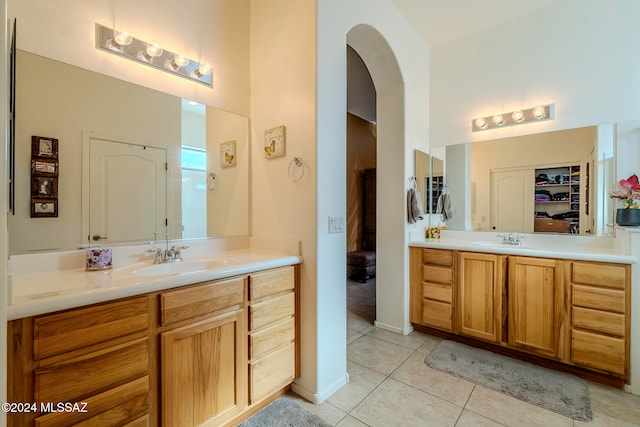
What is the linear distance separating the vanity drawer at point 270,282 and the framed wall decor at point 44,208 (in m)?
1.04

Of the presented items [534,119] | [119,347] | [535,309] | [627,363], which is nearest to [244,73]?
[119,347]

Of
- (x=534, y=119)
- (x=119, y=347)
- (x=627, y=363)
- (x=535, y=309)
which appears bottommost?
(x=627, y=363)

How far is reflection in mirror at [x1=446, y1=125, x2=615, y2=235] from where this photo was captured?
2352 mm

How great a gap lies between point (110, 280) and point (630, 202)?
3.25 meters

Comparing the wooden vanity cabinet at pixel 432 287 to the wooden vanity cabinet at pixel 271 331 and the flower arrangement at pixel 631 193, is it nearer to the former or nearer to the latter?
the flower arrangement at pixel 631 193

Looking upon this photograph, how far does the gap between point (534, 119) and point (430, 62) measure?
1.27m

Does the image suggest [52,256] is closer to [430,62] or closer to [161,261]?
[161,261]

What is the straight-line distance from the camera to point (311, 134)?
1.77 m

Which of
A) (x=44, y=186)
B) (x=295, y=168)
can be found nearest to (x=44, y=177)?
(x=44, y=186)

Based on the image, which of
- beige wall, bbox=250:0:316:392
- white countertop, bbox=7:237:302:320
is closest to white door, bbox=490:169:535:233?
beige wall, bbox=250:0:316:392

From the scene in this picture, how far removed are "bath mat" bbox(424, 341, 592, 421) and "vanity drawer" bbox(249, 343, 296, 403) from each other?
117cm

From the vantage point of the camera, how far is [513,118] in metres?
2.70

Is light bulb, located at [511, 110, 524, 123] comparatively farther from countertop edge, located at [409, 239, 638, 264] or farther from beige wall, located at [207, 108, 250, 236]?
beige wall, located at [207, 108, 250, 236]

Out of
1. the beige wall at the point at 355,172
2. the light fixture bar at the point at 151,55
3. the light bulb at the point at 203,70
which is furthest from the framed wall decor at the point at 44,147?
the beige wall at the point at 355,172
